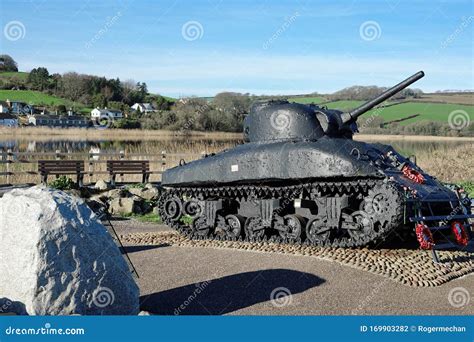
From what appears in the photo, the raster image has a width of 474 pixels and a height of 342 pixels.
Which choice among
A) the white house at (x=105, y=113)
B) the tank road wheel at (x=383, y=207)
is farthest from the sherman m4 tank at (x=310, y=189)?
the white house at (x=105, y=113)

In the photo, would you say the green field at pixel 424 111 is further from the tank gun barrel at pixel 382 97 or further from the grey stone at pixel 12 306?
the grey stone at pixel 12 306

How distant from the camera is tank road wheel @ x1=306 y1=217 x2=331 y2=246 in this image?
14.1m

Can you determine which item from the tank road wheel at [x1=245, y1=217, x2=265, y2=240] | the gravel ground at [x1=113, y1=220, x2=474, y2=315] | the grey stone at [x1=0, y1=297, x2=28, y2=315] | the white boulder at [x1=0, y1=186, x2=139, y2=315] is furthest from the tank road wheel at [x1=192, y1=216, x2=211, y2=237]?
the grey stone at [x1=0, y1=297, x2=28, y2=315]

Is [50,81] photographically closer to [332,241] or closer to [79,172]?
[79,172]

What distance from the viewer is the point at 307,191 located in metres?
14.6

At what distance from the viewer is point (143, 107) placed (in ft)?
205

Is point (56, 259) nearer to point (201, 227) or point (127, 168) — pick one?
point (201, 227)

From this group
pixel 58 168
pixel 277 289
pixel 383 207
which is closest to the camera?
pixel 277 289

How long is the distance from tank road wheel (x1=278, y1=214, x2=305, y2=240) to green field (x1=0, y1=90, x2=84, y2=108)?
51.6 metres

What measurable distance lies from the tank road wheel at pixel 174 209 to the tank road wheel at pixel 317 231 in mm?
3578

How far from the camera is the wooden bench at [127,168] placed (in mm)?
26406

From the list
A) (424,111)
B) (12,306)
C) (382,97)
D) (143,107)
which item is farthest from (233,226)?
(143,107)

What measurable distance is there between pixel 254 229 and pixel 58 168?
12.0m

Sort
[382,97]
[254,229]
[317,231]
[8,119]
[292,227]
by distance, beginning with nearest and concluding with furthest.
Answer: [317,231], [292,227], [254,229], [382,97], [8,119]
